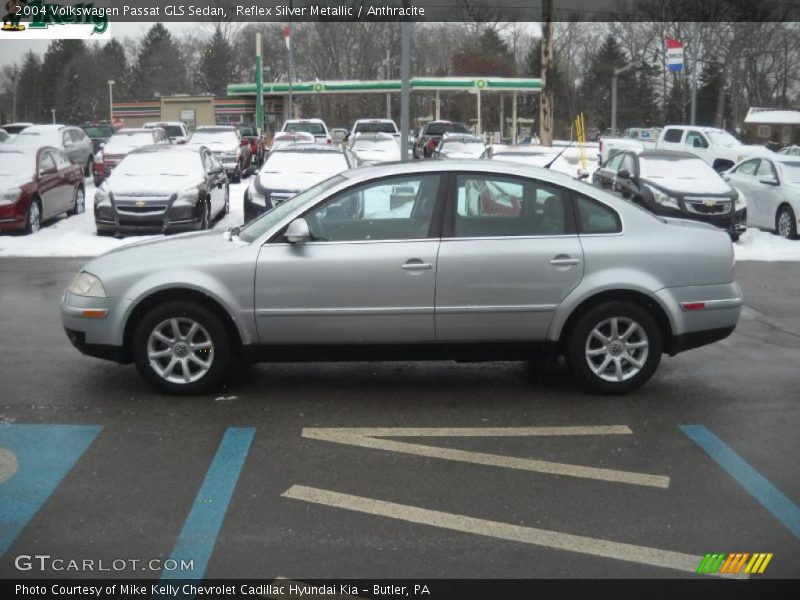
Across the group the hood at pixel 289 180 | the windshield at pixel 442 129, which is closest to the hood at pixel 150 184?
the hood at pixel 289 180

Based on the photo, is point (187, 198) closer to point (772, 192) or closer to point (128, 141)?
point (772, 192)

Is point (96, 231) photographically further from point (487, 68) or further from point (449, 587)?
point (487, 68)

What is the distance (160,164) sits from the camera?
1750 cm

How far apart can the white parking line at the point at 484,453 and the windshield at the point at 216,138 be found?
24.0 metres

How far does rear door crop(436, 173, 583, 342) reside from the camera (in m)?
6.72

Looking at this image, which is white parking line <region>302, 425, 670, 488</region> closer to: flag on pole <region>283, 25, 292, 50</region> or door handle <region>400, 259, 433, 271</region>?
door handle <region>400, 259, 433, 271</region>

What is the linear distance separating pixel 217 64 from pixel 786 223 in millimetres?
80468

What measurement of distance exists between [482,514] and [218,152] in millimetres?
24454

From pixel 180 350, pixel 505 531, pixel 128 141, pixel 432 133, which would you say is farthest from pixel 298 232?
pixel 432 133

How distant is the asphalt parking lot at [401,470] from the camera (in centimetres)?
429

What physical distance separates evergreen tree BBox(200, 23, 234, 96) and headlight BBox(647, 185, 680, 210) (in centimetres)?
7879

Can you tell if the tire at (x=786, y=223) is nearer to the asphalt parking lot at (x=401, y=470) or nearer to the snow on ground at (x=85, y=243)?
the snow on ground at (x=85, y=243)

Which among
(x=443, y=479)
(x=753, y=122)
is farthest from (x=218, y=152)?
(x=753, y=122)

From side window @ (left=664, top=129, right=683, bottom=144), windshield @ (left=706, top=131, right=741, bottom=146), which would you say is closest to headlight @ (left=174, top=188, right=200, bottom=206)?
windshield @ (left=706, top=131, right=741, bottom=146)
